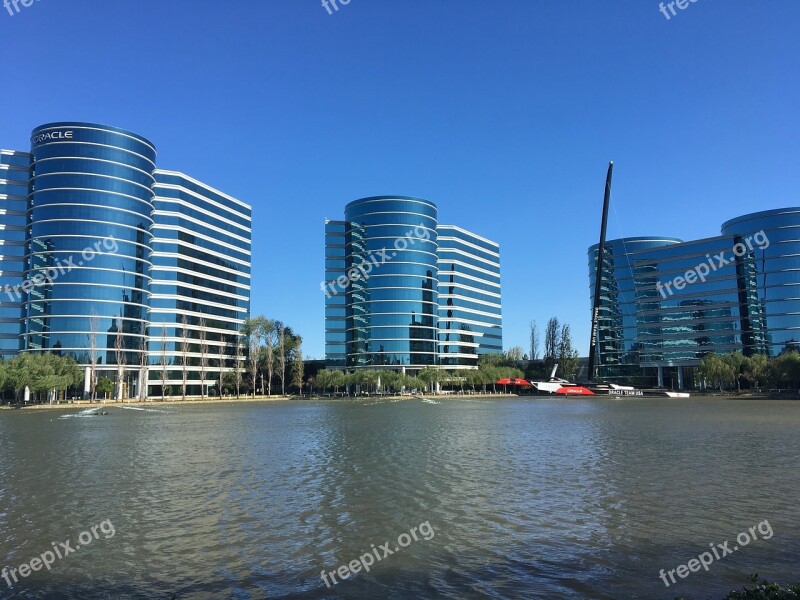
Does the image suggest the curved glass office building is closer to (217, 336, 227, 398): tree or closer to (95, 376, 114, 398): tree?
(95, 376, 114, 398): tree

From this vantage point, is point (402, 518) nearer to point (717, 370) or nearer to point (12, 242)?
point (717, 370)

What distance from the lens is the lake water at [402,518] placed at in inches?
573

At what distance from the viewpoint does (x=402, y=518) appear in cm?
2067

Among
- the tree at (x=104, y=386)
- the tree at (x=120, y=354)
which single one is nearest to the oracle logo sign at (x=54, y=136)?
the tree at (x=120, y=354)

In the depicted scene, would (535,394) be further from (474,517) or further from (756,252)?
(474,517)

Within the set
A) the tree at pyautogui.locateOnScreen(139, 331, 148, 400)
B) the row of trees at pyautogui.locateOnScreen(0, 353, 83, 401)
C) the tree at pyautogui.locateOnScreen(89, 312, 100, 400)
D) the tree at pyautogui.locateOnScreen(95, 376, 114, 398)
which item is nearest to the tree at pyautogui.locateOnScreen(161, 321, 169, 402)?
the tree at pyautogui.locateOnScreen(139, 331, 148, 400)

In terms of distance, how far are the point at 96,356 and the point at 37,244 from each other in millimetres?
30930

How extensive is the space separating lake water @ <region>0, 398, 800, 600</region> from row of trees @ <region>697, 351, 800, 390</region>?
362ft

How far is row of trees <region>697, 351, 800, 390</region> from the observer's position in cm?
13340

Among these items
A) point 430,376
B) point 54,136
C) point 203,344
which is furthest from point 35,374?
point 430,376

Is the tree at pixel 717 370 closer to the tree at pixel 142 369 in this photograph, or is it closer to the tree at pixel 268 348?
the tree at pixel 268 348

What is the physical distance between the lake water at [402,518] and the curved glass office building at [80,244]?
122927mm

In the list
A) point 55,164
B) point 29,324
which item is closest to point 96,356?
point 29,324

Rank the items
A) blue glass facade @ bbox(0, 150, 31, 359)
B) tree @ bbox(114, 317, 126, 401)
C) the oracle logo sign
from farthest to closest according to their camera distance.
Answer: blue glass facade @ bbox(0, 150, 31, 359) < the oracle logo sign < tree @ bbox(114, 317, 126, 401)
